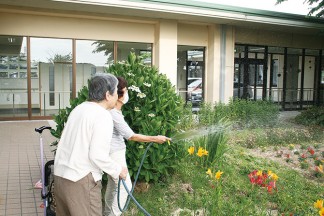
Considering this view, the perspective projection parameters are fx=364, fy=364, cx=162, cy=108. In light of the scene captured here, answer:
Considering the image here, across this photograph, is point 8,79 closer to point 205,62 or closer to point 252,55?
point 205,62

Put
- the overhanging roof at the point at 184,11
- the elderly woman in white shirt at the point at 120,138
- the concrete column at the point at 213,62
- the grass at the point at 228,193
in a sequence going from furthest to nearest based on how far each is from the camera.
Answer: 1. the concrete column at the point at 213,62
2. the overhanging roof at the point at 184,11
3. the grass at the point at 228,193
4. the elderly woman in white shirt at the point at 120,138

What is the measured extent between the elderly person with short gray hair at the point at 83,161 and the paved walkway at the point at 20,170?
196 centimetres

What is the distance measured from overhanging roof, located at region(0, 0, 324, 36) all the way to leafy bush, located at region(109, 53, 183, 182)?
6.90 m

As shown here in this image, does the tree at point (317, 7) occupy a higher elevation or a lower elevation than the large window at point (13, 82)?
higher

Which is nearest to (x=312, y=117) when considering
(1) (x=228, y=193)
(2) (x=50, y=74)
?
(1) (x=228, y=193)

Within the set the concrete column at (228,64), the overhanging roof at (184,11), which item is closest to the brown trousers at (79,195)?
the overhanging roof at (184,11)

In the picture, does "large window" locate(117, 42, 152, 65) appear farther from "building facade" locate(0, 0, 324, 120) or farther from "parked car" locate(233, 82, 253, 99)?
Answer: "parked car" locate(233, 82, 253, 99)

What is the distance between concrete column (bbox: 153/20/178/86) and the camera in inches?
531

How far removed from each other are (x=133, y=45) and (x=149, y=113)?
30.9 feet

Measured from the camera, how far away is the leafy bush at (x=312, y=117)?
1209 cm

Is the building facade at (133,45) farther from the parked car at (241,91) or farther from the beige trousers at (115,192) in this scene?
the beige trousers at (115,192)

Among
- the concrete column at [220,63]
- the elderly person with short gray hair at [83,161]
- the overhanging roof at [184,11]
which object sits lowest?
the elderly person with short gray hair at [83,161]

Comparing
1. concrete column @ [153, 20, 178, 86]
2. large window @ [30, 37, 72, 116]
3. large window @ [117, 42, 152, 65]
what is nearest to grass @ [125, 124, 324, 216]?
concrete column @ [153, 20, 178, 86]

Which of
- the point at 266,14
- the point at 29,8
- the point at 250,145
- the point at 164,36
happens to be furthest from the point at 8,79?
the point at 266,14
